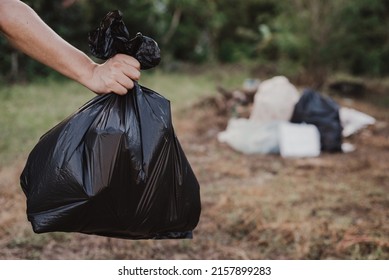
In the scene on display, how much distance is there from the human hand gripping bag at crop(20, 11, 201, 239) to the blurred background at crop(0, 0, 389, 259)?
106 cm

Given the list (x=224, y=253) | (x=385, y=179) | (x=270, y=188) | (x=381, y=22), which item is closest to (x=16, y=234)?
(x=224, y=253)

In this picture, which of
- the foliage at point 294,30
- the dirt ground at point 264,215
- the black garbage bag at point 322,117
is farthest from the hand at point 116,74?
the foliage at point 294,30

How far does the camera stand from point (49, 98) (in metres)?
7.02

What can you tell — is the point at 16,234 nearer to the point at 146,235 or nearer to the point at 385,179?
the point at 146,235

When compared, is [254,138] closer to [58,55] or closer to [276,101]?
[276,101]

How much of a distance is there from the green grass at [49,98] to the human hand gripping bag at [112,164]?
271 cm

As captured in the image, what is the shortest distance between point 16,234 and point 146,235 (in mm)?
1382

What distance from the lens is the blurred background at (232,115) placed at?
275cm

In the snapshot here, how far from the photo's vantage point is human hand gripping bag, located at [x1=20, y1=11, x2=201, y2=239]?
58.9 inches

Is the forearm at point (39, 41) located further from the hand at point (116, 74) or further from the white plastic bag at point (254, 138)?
the white plastic bag at point (254, 138)

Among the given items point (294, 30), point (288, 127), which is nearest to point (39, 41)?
point (288, 127)

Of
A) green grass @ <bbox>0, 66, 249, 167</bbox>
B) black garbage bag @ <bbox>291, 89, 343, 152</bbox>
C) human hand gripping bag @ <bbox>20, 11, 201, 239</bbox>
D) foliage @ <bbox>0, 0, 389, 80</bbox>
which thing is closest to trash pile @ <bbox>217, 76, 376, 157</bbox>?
black garbage bag @ <bbox>291, 89, 343, 152</bbox>

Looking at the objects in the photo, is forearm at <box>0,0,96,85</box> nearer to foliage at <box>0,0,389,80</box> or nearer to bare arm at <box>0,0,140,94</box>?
bare arm at <box>0,0,140,94</box>

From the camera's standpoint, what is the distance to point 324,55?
8.22m
